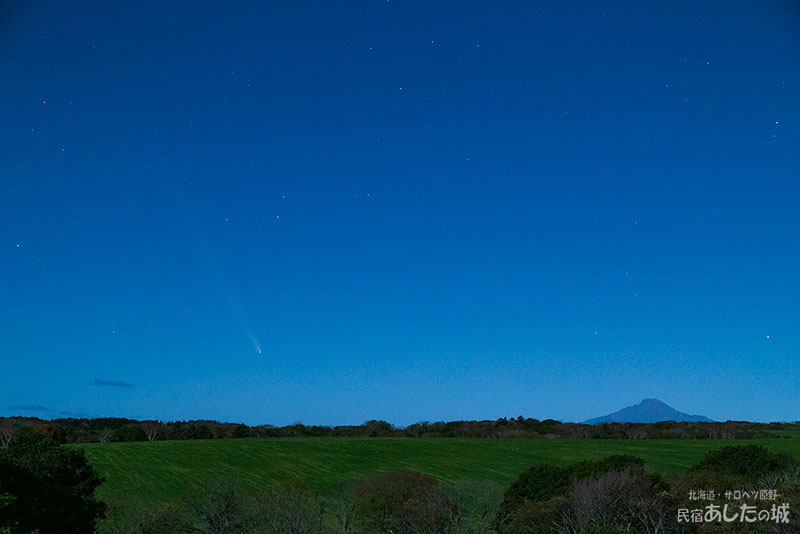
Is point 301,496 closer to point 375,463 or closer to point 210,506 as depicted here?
point 210,506

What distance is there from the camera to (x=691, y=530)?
A: 42.0m

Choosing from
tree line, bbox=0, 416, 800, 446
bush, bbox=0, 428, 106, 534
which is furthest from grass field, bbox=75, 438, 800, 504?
bush, bbox=0, 428, 106, 534

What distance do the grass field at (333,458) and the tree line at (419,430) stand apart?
16.3 metres

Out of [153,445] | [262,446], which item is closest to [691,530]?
[262,446]

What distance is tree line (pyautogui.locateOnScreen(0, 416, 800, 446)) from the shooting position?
140125mm

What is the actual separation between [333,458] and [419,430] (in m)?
57.5

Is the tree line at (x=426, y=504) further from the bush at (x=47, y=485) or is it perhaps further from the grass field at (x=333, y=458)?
the grass field at (x=333, y=458)

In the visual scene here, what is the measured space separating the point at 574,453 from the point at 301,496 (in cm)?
6719

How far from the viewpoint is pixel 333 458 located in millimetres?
108875

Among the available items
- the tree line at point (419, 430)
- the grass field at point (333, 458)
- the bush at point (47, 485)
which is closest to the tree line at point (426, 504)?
the bush at point (47, 485)

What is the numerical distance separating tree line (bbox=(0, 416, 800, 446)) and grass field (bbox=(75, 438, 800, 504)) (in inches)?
643

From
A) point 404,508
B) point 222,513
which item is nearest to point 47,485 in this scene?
point 222,513

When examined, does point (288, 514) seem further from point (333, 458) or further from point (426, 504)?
point (333, 458)

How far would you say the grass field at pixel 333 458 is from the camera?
89.5 m
